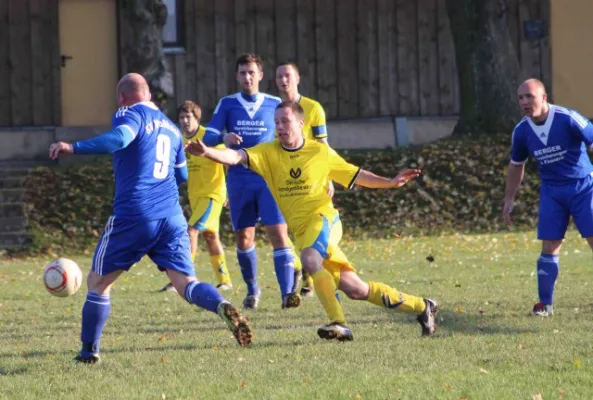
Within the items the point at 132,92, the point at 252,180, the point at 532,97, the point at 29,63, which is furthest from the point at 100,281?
the point at 29,63

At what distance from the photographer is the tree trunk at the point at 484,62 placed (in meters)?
24.7

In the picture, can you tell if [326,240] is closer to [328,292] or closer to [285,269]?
[328,292]

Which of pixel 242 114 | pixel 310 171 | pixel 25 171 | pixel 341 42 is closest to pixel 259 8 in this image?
pixel 341 42

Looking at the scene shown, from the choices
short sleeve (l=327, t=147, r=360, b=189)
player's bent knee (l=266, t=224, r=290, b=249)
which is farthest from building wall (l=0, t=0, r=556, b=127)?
short sleeve (l=327, t=147, r=360, b=189)

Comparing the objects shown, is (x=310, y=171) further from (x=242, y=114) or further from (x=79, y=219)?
(x=79, y=219)

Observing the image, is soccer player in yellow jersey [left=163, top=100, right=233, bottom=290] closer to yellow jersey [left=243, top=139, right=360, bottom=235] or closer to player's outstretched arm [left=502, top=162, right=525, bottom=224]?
player's outstretched arm [left=502, top=162, right=525, bottom=224]

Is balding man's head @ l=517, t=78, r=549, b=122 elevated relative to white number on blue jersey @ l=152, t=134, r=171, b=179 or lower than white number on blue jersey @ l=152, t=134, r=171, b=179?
elevated

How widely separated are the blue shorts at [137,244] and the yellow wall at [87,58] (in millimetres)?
17291

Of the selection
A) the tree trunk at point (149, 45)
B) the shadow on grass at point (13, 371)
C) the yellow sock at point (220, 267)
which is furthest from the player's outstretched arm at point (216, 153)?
the tree trunk at point (149, 45)

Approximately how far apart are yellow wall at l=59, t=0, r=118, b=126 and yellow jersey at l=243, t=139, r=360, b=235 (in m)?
16.8

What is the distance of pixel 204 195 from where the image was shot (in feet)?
47.2

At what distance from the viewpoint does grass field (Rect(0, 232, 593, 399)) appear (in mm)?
7500

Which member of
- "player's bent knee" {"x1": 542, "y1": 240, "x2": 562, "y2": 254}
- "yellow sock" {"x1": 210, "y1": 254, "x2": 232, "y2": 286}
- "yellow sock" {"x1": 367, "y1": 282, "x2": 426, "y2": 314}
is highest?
"player's bent knee" {"x1": 542, "y1": 240, "x2": 562, "y2": 254}

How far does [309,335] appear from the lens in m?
9.77
